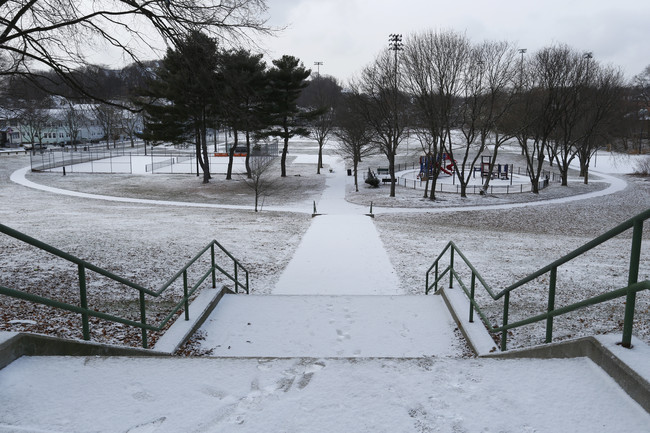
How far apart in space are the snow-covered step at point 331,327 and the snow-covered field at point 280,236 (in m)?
1.39

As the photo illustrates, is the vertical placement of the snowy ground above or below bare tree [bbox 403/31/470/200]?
below

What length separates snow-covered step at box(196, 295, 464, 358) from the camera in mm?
6617

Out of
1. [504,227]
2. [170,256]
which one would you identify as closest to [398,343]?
[170,256]

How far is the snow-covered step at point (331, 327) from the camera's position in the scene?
6617 mm

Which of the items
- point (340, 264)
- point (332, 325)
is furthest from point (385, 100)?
point (332, 325)

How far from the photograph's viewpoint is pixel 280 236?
19.4 metres

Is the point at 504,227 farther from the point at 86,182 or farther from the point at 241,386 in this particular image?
the point at 86,182

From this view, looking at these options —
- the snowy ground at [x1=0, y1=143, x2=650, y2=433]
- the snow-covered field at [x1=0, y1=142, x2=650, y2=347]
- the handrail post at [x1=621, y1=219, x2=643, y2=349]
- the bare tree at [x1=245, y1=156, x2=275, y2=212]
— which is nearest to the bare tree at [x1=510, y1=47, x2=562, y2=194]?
the snow-covered field at [x1=0, y1=142, x2=650, y2=347]

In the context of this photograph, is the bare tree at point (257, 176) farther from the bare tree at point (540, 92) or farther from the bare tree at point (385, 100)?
the bare tree at point (540, 92)

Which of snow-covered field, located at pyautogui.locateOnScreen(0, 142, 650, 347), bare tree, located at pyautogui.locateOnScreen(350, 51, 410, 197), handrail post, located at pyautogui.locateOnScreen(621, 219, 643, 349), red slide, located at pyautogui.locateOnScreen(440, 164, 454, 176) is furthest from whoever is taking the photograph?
red slide, located at pyautogui.locateOnScreen(440, 164, 454, 176)

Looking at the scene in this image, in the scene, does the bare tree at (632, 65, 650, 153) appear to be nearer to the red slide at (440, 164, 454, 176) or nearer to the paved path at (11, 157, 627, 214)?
the red slide at (440, 164, 454, 176)

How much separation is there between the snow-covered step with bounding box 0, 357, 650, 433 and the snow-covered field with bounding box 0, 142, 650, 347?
348 cm

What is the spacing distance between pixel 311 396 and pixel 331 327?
3.66 meters

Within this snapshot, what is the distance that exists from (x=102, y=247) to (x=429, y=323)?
10938 millimetres
